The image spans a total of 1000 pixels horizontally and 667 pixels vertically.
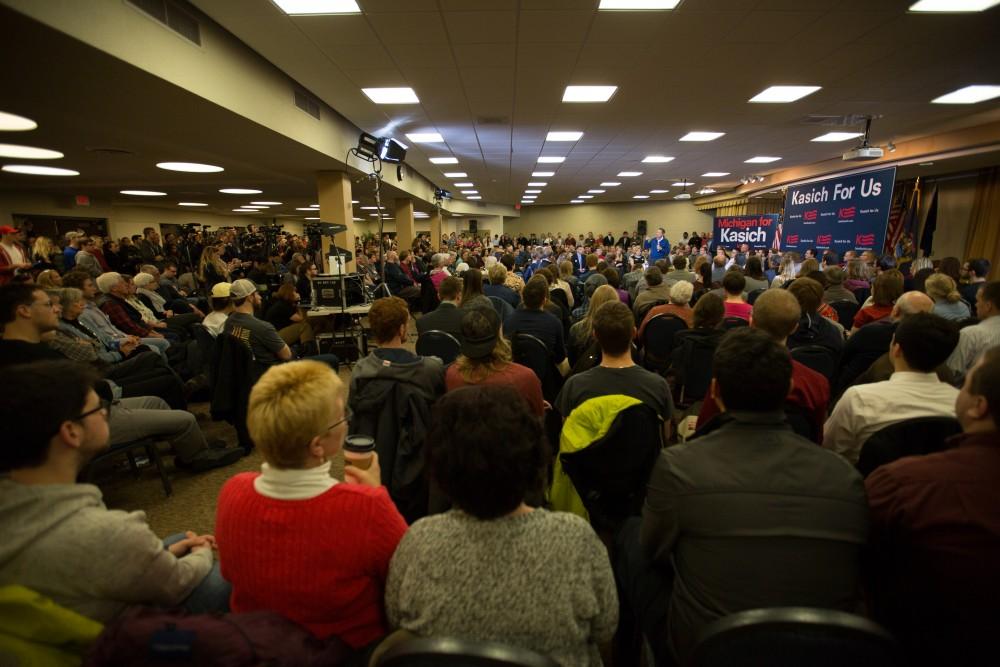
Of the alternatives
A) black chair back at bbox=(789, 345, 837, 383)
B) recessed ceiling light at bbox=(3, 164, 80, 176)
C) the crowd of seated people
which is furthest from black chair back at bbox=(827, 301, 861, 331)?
recessed ceiling light at bbox=(3, 164, 80, 176)

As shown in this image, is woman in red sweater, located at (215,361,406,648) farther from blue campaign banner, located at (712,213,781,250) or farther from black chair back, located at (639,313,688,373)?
blue campaign banner, located at (712,213,781,250)

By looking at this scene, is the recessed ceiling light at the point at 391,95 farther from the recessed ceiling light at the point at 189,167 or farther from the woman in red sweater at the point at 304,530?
the woman in red sweater at the point at 304,530

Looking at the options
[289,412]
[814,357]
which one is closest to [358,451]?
[289,412]

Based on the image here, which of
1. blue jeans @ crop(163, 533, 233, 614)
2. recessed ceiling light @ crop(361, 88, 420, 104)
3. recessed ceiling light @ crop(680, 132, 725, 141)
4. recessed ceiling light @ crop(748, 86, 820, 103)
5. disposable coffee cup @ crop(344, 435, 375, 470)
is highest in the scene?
recessed ceiling light @ crop(680, 132, 725, 141)

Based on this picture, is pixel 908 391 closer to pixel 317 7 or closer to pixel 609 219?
pixel 317 7

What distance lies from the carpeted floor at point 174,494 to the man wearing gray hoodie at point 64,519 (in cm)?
170

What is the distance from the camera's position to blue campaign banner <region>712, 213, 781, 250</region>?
11445mm

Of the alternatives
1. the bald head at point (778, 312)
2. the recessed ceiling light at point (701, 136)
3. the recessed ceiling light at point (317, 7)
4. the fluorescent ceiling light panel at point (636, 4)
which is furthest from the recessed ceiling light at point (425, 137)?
the bald head at point (778, 312)

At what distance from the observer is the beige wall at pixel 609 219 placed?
21453 mm

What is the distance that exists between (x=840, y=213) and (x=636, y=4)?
23.7 feet

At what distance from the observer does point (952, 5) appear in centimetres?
332

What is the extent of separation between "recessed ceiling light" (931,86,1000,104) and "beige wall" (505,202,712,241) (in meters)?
16.0

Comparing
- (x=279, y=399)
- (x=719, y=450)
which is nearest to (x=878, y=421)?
(x=719, y=450)

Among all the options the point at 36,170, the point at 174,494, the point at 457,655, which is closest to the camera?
the point at 457,655
